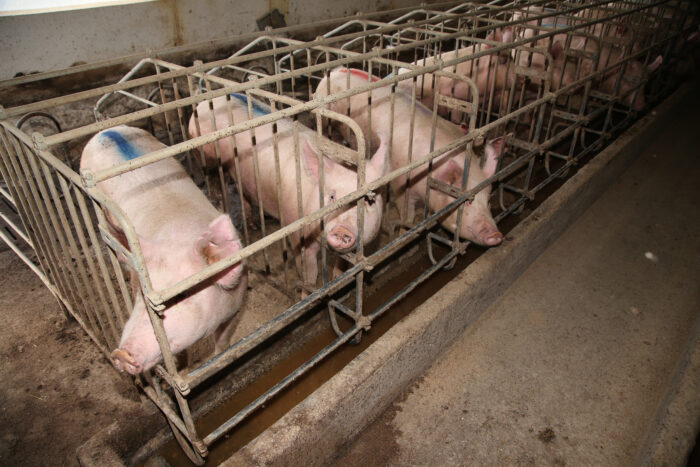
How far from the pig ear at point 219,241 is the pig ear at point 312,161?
99cm

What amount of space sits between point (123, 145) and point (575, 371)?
3.31m

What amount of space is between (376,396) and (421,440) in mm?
342

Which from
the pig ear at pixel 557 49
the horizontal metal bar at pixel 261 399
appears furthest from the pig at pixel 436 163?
the pig ear at pixel 557 49

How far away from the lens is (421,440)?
8.65ft

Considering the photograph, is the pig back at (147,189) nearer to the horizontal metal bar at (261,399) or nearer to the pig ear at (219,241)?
the pig ear at (219,241)

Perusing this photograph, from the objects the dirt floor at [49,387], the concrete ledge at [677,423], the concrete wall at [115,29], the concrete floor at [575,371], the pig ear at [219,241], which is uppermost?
the concrete wall at [115,29]

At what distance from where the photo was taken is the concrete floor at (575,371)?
256 cm

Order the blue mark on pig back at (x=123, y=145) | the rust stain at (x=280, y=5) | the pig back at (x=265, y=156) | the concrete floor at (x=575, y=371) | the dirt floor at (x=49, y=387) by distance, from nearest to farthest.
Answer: the concrete floor at (x=575, y=371) → the dirt floor at (x=49, y=387) → the blue mark on pig back at (x=123, y=145) → the pig back at (x=265, y=156) → the rust stain at (x=280, y=5)

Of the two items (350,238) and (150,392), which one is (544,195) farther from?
(150,392)

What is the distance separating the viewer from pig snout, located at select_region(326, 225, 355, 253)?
2.80 metres

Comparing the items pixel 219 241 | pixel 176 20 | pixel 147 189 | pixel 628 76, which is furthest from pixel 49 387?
pixel 628 76

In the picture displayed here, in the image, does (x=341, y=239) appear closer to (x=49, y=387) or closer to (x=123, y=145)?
(x=123, y=145)

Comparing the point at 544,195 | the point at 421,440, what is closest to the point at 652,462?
the point at 421,440

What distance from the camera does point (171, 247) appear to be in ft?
7.81
